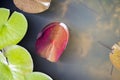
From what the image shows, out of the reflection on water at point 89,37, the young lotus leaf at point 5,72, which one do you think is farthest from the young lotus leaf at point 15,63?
the reflection on water at point 89,37

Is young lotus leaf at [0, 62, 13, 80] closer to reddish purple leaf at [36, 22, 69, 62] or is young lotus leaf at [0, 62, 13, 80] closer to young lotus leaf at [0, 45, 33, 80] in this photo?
young lotus leaf at [0, 45, 33, 80]

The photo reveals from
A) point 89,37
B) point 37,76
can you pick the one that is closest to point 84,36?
point 89,37

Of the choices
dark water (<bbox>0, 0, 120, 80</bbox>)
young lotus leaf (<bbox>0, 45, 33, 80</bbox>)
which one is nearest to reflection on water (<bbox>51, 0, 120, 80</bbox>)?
dark water (<bbox>0, 0, 120, 80</bbox>)

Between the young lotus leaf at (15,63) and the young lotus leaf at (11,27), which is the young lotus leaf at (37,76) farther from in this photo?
the young lotus leaf at (11,27)

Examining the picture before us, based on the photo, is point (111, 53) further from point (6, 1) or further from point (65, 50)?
point (6, 1)

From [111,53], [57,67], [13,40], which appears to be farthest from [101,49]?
[13,40]
